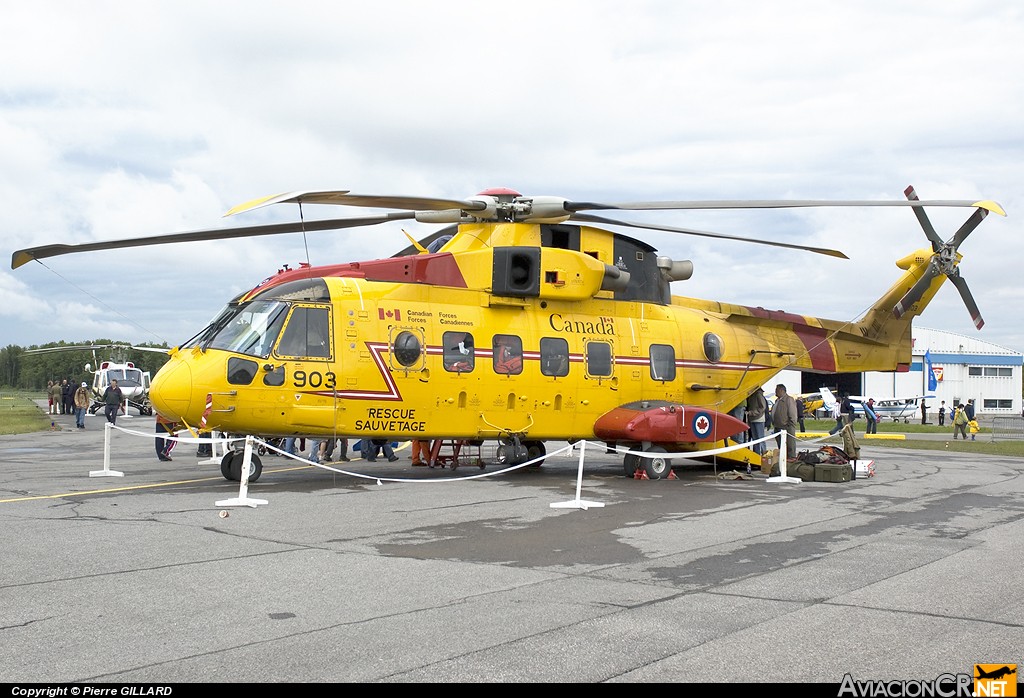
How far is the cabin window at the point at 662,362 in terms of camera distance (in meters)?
17.9

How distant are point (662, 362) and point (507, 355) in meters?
3.51

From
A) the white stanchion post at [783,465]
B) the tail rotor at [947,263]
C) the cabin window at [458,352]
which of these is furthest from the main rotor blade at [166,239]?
the tail rotor at [947,263]

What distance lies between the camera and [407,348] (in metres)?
15.4

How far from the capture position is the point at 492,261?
53.7 feet

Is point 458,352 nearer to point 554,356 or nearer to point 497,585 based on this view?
point 554,356

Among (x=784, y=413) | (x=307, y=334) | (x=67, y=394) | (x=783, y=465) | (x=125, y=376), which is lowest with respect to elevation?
(x=67, y=394)

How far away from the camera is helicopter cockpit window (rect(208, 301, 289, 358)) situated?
14.4 meters

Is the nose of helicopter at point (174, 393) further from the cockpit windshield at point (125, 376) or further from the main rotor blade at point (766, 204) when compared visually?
the cockpit windshield at point (125, 376)

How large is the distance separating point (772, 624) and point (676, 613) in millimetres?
682

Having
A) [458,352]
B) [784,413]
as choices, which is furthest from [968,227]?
[458,352]

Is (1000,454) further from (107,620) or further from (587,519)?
(107,620)

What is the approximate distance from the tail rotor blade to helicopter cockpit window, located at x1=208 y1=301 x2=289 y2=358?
45.2 feet

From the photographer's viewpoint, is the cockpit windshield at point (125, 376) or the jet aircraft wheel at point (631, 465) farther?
the cockpit windshield at point (125, 376)

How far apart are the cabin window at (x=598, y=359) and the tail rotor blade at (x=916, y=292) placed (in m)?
7.83
